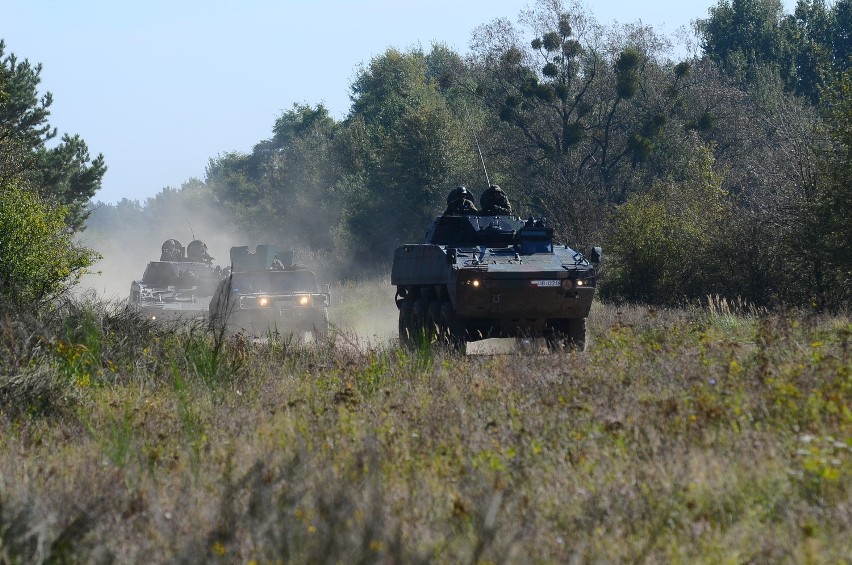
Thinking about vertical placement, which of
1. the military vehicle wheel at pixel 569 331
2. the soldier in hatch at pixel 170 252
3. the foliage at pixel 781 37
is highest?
the foliage at pixel 781 37

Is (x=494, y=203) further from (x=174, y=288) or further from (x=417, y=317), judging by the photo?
(x=174, y=288)

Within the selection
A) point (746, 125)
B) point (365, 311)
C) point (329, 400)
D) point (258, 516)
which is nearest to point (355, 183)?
point (746, 125)

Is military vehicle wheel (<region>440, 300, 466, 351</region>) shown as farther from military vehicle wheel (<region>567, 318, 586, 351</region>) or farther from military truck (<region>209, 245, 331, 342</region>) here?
military truck (<region>209, 245, 331, 342</region>)

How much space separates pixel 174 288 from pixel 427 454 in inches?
701

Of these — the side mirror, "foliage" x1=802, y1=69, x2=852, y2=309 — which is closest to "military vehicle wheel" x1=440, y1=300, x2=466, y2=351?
the side mirror

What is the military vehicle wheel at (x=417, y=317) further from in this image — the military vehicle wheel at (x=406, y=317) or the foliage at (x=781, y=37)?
the foliage at (x=781, y=37)

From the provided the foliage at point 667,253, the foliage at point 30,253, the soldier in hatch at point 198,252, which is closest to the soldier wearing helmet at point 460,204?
the foliage at point 30,253

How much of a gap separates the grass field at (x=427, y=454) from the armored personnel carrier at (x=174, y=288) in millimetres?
10140

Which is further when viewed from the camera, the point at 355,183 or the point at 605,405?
the point at 355,183

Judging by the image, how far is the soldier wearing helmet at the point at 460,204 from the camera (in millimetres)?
18469

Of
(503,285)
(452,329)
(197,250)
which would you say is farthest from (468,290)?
(197,250)

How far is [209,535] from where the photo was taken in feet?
20.0

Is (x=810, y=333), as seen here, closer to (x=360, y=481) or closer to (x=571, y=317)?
(x=571, y=317)

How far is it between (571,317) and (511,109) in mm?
31886
